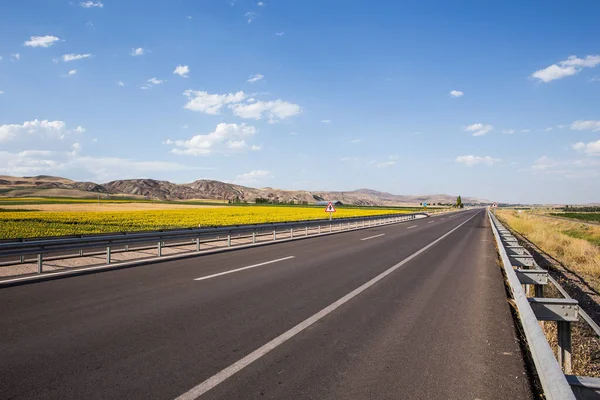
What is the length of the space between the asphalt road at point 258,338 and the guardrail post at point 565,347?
42cm

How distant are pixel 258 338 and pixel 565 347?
138 inches

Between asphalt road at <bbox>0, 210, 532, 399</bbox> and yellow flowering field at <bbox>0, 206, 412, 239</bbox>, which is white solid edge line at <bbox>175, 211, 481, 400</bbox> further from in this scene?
yellow flowering field at <bbox>0, 206, 412, 239</bbox>

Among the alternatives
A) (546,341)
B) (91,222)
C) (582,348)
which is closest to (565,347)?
(546,341)

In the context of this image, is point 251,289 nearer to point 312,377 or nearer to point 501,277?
point 312,377

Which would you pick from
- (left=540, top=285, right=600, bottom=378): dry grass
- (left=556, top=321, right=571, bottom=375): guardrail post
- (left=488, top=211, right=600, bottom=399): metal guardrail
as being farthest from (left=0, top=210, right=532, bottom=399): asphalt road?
(left=540, top=285, right=600, bottom=378): dry grass

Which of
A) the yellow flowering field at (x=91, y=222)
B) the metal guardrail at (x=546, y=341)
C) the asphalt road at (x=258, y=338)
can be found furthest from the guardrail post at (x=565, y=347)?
the yellow flowering field at (x=91, y=222)

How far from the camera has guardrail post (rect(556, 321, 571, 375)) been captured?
3988 mm

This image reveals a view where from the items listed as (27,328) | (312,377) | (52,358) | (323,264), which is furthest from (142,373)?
(323,264)

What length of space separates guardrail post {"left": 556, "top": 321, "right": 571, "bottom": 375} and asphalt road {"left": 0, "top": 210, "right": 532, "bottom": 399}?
1.37 feet

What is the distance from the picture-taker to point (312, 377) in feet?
12.4

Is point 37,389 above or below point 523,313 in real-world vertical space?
below

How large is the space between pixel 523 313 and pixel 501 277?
6250mm

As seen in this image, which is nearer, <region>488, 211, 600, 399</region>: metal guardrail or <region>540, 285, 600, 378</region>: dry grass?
<region>488, 211, 600, 399</region>: metal guardrail

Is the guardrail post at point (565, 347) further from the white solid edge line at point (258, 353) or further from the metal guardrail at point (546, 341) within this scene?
the white solid edge line at point (258, 353)
